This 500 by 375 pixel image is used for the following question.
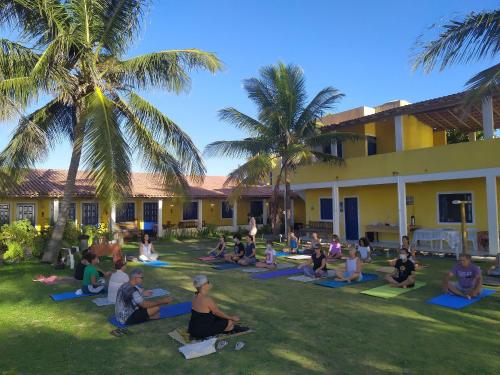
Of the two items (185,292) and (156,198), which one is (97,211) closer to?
Answer: (156,198)

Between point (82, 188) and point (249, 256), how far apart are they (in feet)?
38.2

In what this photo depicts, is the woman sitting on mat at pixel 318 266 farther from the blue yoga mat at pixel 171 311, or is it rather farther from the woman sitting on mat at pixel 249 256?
the blue yoga mat at pixel 171 311

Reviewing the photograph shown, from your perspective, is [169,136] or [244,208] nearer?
[169,136]

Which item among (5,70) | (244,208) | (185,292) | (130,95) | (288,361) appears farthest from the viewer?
(244,208)

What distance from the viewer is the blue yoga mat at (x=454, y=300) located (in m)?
7.46

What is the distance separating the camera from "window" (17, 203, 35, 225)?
1898 cm

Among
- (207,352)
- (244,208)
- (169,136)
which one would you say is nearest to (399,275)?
(207,352)

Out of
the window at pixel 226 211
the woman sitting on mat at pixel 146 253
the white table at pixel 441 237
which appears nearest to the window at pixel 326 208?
the white table at pixel 441 237

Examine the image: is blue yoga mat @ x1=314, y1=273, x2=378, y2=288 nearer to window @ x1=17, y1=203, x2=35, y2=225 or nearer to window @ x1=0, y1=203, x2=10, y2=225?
window @ x1=17, y1=203, x2=35, y2=225

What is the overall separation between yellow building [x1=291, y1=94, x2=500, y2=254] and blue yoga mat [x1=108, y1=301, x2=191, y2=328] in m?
9.82

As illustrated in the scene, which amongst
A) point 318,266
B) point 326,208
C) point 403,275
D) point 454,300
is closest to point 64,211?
point 318,266

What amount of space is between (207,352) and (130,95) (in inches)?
355

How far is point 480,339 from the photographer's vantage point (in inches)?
224

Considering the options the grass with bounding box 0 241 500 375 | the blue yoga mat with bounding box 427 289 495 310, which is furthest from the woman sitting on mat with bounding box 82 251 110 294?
the blue yoga mat with bounding box 427 289 495 310
